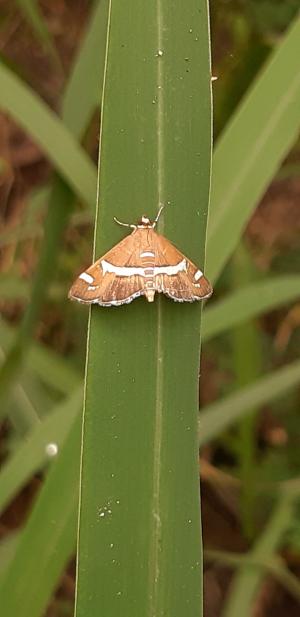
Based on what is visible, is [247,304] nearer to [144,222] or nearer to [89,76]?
[89,76]

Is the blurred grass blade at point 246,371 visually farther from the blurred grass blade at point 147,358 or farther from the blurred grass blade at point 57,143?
the blurred grass blade at point 147,358

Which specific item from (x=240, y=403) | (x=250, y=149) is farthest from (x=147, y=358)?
(x=240, y=403)

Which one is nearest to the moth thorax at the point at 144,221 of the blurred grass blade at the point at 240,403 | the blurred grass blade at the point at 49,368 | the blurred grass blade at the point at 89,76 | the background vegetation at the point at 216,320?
the background vegetation at the point at 216,320

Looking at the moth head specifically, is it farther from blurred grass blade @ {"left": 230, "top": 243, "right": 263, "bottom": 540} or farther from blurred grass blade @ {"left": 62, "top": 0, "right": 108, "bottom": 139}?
blurred grass blade @ {"left": 230, "top": 243, "right": 263, "bottom": 540}

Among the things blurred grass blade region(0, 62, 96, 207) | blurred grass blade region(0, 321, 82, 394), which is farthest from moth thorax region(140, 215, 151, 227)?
blurred grass blade region(0, 321, 82, 394)

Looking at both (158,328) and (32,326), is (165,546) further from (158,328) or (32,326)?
(32,326)

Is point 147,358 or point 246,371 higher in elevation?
point 147,358
